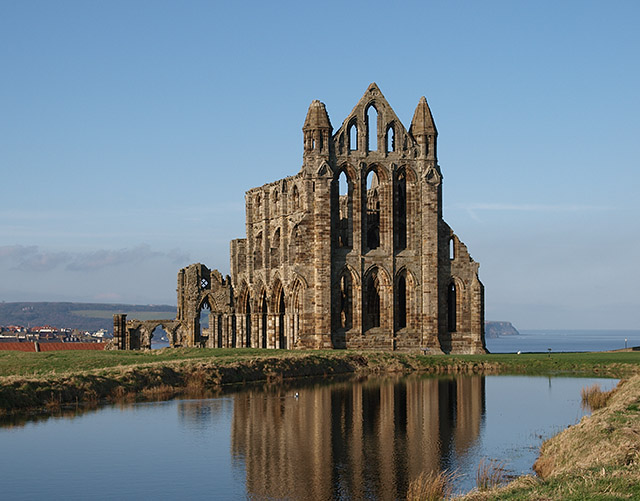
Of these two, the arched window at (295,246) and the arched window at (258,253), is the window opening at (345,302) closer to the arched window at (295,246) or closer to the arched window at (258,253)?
the arched window at (295,246)

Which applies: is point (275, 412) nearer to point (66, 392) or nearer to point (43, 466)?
point (66, 392)

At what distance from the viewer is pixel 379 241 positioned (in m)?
75.5

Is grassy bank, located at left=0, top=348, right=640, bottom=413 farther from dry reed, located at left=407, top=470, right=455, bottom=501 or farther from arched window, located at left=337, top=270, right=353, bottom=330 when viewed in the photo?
dry reed, located at left=407, top=470, right=455, bottom=501

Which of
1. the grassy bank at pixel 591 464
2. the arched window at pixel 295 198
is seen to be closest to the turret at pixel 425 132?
the arched window at pixel 295 198

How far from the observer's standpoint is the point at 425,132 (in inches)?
2867

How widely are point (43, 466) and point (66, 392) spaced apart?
12686mm

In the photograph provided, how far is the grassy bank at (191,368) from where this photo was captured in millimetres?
37625

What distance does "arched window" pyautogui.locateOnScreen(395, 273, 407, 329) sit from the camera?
237ft

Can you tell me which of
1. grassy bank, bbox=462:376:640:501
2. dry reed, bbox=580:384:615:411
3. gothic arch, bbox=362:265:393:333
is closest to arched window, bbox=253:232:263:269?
gothic arch, bbox=362:265:393:333

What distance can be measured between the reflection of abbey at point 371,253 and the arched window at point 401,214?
3.1 inches

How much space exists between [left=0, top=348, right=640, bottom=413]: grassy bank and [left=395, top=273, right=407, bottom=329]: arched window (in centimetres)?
975

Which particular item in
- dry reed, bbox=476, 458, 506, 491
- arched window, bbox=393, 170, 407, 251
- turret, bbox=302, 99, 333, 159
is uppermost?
turret, bbox=302, 99, 333, 159

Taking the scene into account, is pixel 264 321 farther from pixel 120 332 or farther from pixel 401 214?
pixel 401 214

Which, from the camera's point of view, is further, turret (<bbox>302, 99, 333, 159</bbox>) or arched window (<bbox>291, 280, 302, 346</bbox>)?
arched window (<bbox>291, 280, 302, 346</bbox>)
